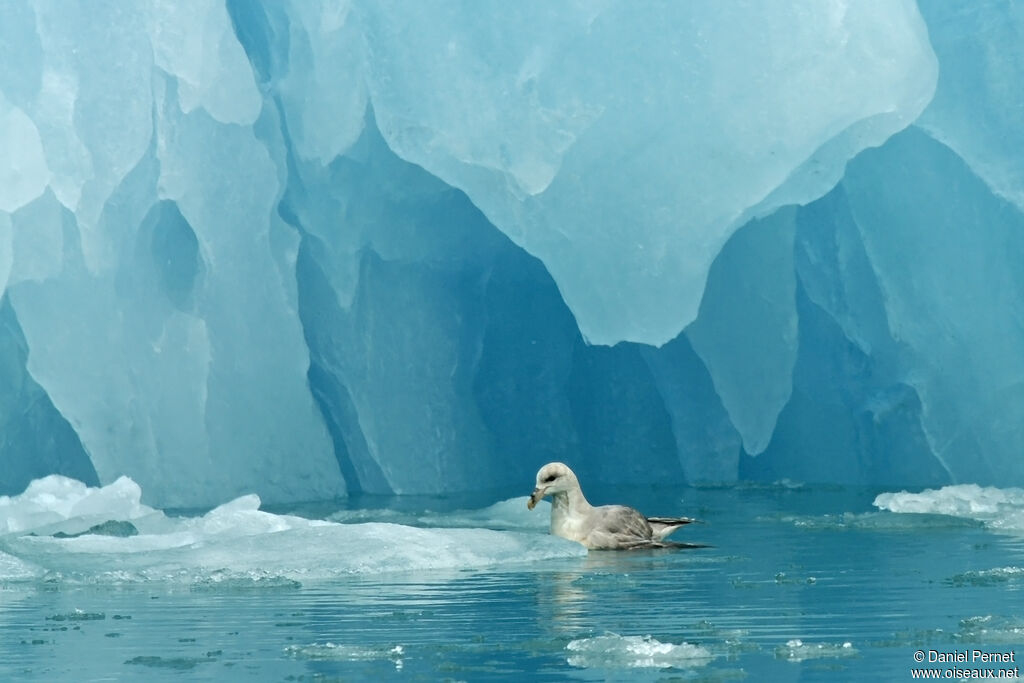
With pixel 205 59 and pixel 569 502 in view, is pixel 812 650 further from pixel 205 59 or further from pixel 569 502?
pixel 205 59

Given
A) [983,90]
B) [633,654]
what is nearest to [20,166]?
[983,90]

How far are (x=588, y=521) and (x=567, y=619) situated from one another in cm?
231

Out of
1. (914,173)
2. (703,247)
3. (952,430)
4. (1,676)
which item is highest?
(914,173)

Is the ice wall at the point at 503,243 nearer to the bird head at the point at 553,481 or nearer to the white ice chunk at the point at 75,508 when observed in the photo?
the white ice chunk at the point at 75,508

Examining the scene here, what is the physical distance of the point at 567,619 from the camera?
4.96m

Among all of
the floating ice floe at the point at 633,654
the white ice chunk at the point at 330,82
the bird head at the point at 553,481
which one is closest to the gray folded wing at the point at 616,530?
the bird head at the point at 553,481

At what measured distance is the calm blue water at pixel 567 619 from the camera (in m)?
4.24

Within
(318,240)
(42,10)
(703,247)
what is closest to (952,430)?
(703,247)

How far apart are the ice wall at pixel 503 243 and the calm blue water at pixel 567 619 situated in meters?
2.61

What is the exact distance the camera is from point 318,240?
1116cm

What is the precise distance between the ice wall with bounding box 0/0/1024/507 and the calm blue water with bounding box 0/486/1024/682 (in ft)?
8.57

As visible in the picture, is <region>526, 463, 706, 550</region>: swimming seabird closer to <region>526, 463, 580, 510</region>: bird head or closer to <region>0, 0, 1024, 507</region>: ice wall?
<region>526, 463, 580, 510</region>: bird head

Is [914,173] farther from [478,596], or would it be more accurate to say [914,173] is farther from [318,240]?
[478,596]

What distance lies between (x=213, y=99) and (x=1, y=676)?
6.72 m
